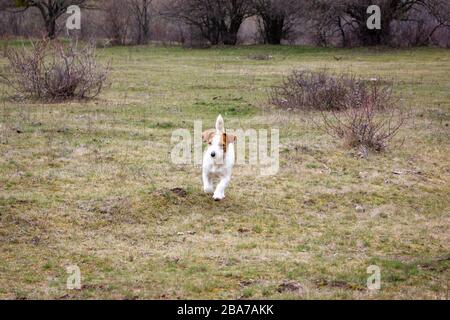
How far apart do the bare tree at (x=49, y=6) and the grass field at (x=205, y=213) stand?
30471 mm

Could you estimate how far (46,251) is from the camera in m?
7.66

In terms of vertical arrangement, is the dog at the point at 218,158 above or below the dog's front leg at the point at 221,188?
above

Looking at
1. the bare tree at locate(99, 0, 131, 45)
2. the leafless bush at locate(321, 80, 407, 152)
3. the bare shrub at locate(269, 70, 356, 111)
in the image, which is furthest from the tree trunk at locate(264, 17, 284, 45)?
the leafless bush at locate(321, 80, 407, 152)

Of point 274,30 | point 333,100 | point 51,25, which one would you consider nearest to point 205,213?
point 333,100

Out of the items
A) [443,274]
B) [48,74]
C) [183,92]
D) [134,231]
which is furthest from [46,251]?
[183,92]

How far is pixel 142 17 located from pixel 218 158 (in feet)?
133

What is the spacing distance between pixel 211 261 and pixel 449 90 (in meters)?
17.9

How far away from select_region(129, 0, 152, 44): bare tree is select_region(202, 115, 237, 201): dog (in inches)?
1496

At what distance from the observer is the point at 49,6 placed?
4659cm

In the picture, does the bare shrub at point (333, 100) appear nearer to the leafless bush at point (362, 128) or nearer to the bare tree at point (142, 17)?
the leafless bush at point (362, 128)

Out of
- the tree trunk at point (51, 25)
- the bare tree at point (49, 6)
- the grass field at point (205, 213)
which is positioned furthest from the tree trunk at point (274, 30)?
the grass field at point (205, 213)

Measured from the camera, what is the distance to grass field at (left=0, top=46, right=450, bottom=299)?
685cm

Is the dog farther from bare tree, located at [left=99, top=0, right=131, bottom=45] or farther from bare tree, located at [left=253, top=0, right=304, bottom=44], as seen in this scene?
bare tree, located at [left=99, top=0, right=131, bottom=45]

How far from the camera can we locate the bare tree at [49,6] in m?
46.2
